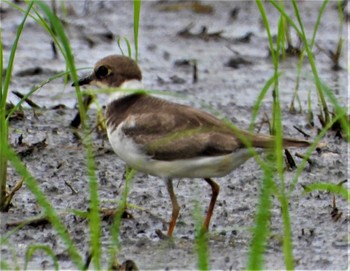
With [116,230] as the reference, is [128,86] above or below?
above

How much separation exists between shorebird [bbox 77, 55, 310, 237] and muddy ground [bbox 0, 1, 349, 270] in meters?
0.18

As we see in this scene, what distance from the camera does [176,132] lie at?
17.4ft

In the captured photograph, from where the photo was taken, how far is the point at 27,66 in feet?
30.9

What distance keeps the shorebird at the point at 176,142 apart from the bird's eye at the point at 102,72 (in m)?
0.27

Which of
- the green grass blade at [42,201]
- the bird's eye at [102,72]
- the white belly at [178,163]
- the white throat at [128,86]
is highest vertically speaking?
the bird's eye at [102,72]

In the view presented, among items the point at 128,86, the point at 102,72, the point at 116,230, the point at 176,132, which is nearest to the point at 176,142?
the point at 176,132

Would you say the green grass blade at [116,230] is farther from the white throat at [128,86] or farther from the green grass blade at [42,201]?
the white throat at [128,86]

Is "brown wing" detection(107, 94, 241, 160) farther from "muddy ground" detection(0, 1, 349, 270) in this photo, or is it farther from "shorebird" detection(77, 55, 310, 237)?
"muddy ground" detection(0, 1, 349, 270)

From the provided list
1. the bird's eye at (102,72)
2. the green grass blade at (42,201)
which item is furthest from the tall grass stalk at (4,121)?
the green grass blade at (42,201)

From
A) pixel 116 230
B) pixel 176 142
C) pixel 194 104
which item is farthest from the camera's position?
pixel 194 104

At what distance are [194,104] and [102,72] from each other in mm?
2609

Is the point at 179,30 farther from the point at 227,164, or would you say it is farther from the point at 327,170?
the point at 227,164

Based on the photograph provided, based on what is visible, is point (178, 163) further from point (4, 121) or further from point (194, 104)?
point (194, 104)

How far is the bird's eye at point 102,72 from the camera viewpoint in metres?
5.83
